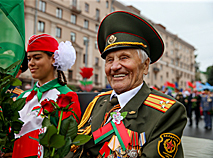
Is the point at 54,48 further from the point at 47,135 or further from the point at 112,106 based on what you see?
the point at 47,135

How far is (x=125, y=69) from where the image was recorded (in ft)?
6.08

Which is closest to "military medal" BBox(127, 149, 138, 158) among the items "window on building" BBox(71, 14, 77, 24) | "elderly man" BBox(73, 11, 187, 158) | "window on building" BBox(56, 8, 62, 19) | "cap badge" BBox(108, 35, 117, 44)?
"elderly man" BBox(73, 11, 187, 158)

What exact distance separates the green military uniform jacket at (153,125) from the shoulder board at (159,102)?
0.07 feet

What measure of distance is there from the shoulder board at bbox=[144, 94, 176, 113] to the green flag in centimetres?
116

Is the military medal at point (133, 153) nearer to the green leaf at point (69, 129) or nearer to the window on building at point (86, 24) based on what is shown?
the green leaf at point (69, 129)

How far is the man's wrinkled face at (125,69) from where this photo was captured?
6.07 ft

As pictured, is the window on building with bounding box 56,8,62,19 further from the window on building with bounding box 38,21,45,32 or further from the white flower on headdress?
the white flower on headdress

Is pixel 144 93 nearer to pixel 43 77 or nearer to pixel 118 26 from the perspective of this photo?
pixel 118 26

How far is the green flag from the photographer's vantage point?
144cm

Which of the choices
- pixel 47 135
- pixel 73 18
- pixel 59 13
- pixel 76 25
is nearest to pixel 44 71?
pixel 47 135

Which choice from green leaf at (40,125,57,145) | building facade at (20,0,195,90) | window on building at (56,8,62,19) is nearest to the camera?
green leaf at (40,125,57,145)

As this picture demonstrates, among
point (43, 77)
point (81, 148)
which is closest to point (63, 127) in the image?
point (81, 148)

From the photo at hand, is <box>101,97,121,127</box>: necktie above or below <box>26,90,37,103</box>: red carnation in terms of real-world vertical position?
below

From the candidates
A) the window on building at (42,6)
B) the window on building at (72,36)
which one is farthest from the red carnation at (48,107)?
the window on building at (72,36)
